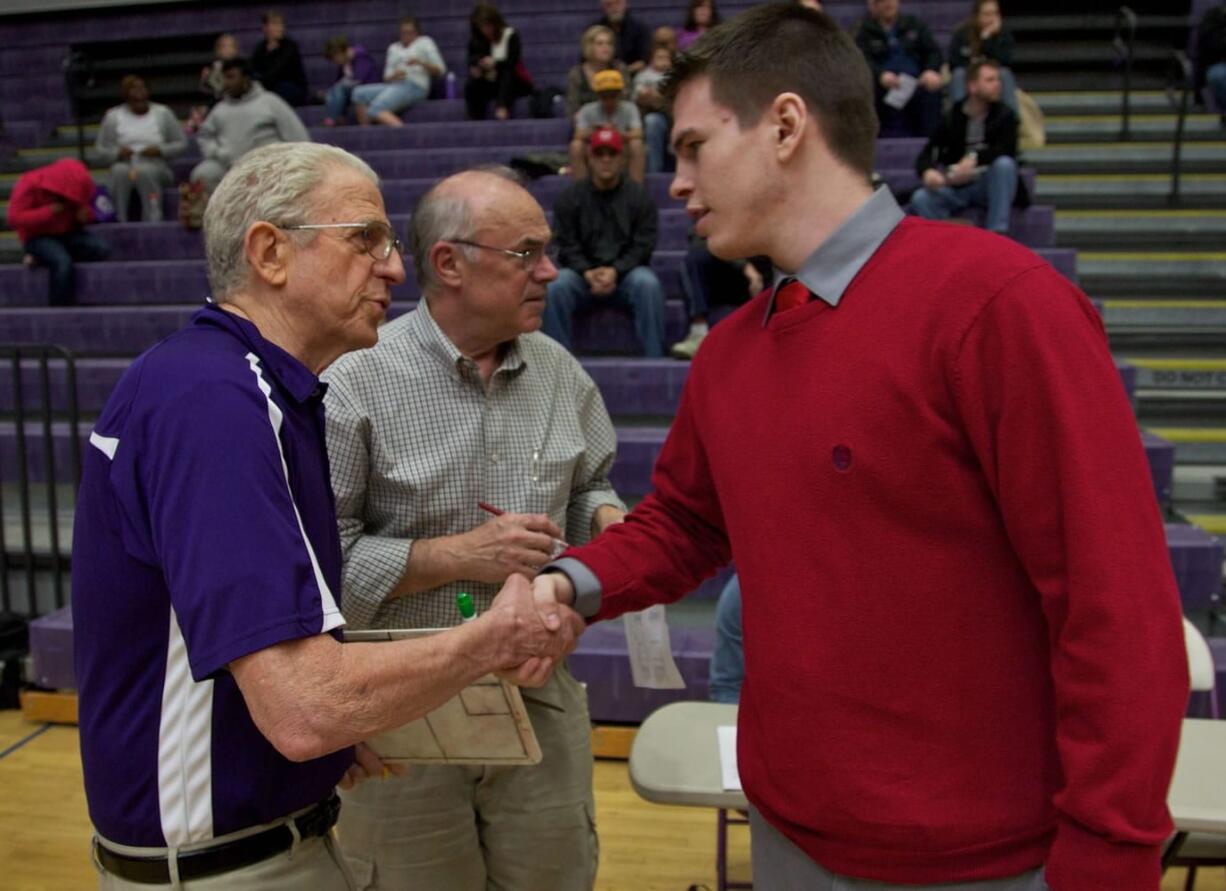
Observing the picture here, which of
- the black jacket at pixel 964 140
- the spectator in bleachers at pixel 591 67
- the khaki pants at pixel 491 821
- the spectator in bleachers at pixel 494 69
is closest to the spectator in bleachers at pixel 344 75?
the spectator in bleachers at pixel 494 69

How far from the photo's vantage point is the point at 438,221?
6.47ft

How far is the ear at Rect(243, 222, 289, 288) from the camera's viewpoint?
53.9 inches

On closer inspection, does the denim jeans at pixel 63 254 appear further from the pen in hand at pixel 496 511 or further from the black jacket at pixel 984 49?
the pen in hand at pixel 496 511

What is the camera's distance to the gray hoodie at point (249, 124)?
7.38 meters

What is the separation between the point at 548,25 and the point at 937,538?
32.2ft

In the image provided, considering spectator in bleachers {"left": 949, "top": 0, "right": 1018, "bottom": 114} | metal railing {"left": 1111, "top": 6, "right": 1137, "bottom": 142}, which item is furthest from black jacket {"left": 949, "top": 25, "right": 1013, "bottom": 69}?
metal railing {"left": 1111, "top": 6, "right": 1137, "bottom": 142}

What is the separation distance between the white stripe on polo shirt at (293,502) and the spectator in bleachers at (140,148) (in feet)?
24.4

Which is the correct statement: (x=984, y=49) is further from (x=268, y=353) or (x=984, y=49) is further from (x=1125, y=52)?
(x=268, y=353)

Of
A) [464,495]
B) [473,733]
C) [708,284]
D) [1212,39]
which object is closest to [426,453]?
[464,495]

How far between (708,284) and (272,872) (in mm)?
4472

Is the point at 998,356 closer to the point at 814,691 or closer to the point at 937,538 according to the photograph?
the point at 937,538

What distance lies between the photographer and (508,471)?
195 cm

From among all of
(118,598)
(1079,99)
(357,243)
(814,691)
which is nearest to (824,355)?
(814,691)

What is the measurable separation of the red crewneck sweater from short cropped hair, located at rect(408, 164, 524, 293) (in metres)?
0.78
